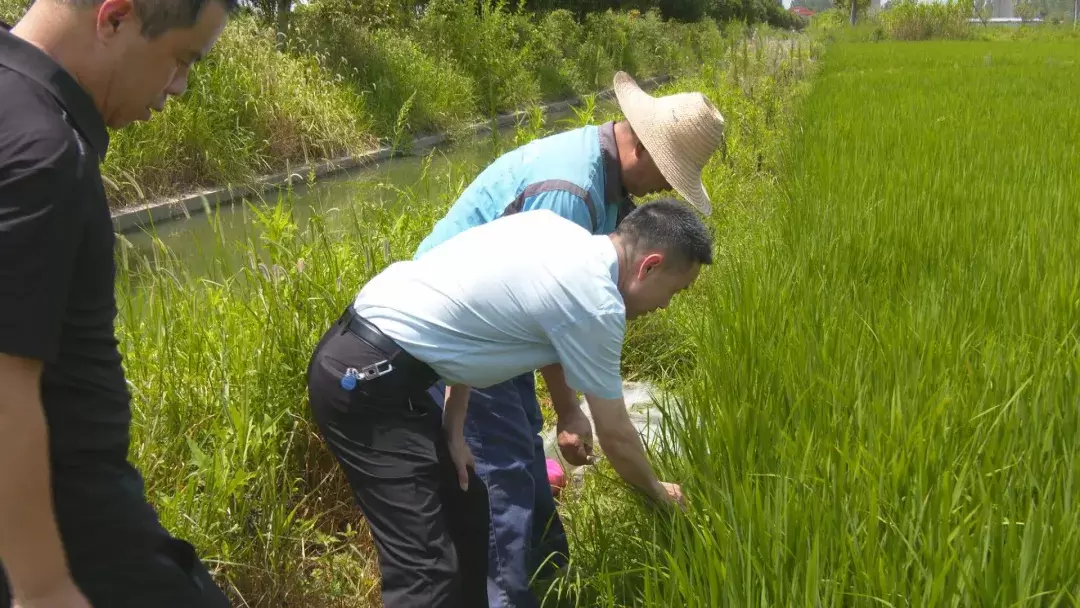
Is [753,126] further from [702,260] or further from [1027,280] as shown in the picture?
[702,260]

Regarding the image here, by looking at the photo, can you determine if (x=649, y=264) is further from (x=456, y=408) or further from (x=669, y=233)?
(x=456, y=408)

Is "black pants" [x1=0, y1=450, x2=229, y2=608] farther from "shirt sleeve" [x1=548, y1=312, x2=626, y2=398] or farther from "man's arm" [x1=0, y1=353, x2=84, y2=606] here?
"shirt sleeve" [x1=548, y1=312, x2=626, y2=398]

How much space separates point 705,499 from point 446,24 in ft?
40.8

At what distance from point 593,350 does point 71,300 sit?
2.84ft

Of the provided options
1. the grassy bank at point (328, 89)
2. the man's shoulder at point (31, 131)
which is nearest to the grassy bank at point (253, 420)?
the man's shoulder at point (31, 131)

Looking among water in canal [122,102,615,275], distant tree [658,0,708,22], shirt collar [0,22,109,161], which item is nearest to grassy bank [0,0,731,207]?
water in canal [122,102,615,275]

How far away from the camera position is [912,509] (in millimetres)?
1442

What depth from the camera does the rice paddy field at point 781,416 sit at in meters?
1.36

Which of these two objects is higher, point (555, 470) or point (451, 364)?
point (451, 364)

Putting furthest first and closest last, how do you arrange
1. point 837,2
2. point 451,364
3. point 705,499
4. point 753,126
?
1. point 837,2
2. point 753,126
3. point 451,364
4. point 705,499

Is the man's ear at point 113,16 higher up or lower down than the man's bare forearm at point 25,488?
higher up

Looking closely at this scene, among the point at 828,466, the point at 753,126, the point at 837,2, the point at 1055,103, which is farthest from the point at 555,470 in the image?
the point at 837,2

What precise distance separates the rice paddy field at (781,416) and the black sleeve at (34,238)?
0.87m

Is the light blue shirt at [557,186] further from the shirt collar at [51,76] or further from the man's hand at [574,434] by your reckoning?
the shirt collar at [51,76]
